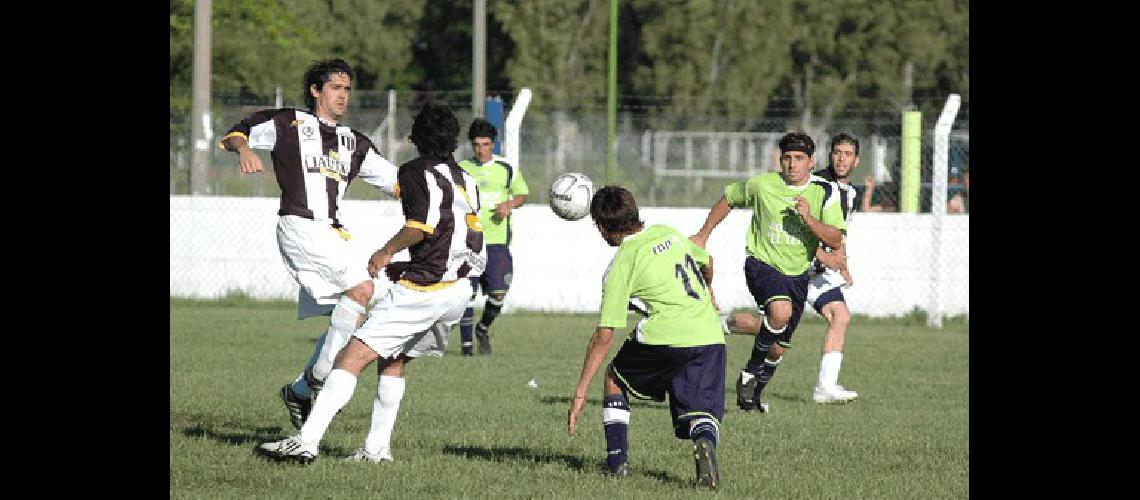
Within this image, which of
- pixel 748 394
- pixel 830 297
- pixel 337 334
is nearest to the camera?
pixel 337 334

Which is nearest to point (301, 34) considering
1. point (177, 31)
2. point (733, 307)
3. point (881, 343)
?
point (177, 31)

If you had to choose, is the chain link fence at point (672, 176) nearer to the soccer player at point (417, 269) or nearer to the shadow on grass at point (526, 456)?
the shadow on grass at point (526, 456)

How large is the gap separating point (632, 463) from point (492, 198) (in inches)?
263

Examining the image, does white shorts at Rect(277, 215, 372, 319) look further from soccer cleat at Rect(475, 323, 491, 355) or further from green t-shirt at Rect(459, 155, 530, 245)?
soccer cleat at Rect(475, 323, 491, 355)

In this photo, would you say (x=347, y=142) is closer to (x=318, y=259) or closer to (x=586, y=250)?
(x=318, y=259)

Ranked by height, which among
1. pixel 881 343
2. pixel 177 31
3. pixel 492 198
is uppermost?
pixel 177 31

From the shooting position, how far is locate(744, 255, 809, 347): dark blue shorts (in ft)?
37.1

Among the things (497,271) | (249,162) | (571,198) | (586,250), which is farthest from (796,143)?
(586,250)

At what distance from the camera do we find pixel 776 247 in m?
11.4

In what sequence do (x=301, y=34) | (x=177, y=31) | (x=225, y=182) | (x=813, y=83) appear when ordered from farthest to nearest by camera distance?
1. (x=813, y=83)
2. (x=301, y=34)
3. (x=177, y=31)
4. (x=225, y=182)

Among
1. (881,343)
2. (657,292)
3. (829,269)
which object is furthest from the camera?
(881,343)

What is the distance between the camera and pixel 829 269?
1222 cm

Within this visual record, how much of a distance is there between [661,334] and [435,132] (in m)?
1.59

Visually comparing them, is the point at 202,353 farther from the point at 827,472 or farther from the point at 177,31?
the point at 177,31
